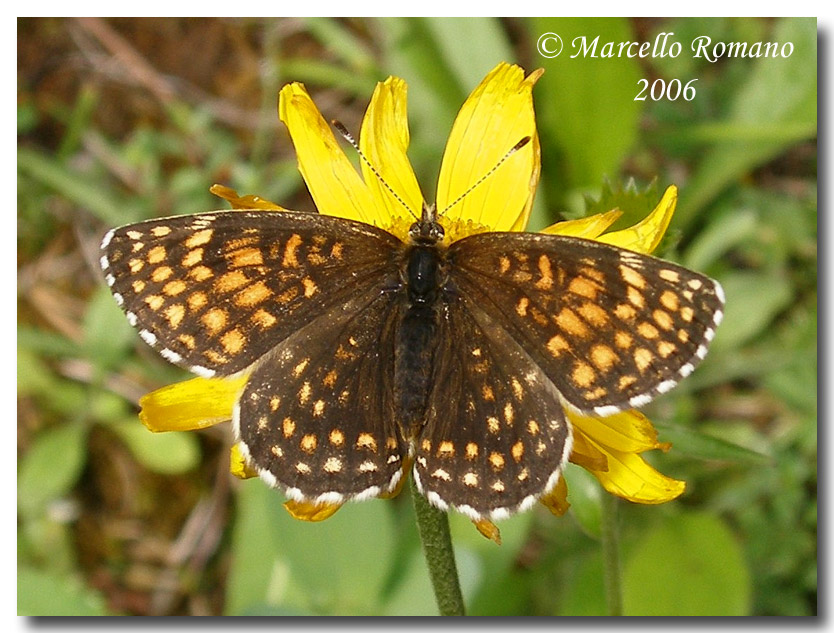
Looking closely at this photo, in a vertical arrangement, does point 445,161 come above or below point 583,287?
above

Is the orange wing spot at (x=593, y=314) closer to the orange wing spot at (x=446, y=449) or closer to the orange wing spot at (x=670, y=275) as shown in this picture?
the orange wing spot at (x=670, y=275)

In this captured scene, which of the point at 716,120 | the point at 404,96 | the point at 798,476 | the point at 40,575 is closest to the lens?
the point at 404,96

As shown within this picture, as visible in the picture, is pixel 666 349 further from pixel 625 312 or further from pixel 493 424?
pixel 493 424

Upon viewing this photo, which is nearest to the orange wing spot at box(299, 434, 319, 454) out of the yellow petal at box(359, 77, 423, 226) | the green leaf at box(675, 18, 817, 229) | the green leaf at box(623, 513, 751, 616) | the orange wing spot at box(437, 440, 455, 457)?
the orange wing spot at box(437, 440, 455, 457)

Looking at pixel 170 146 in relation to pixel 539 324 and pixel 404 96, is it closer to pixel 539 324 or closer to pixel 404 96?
pixel 404 96

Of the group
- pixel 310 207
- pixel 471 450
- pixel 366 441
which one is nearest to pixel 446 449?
pixel 471 450

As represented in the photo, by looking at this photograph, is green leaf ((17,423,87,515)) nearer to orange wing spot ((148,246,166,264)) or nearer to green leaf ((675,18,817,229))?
orange wing spot ((148,246,166,264))

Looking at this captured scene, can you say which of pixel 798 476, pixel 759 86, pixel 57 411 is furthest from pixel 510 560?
pixel 759 86
